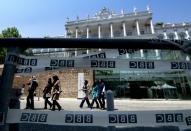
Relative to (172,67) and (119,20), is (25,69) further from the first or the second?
(119,20)

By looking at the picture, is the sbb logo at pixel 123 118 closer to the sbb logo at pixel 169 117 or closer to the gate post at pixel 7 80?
the sbb logo at pixel 169 117

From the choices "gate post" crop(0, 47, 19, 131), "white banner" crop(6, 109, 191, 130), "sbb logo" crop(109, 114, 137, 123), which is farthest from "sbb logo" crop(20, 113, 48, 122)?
"sbb logo" crop(109, 114, 137, 123)

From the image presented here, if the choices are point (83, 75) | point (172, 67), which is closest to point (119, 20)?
point (83, 75)

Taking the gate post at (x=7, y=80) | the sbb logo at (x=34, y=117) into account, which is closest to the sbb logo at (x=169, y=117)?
the sbb logo at (x=34, y=117)

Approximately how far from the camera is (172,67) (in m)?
3.51

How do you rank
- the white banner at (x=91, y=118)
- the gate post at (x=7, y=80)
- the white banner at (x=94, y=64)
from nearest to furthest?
1. the gate post at (x=7, y=80)
2. the white banner at (x=91, y=118)
3. the white banner at (x=94, y=64)

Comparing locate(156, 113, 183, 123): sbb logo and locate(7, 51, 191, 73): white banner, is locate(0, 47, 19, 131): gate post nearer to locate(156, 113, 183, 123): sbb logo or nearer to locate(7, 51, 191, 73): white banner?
locate(7, 51, 191, 73): white banner

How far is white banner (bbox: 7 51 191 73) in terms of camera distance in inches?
132

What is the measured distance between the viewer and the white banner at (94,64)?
3.35 metres

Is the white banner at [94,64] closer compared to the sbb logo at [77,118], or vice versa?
the sbb logo at [77,118]

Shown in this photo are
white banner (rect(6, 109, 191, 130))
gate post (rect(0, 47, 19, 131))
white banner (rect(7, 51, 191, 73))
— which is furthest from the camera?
white banner (rect(7, 51, 191, 73))

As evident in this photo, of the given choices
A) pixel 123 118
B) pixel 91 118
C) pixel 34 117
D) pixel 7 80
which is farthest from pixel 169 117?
pixel 7 80

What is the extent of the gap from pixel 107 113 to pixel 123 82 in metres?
22.7

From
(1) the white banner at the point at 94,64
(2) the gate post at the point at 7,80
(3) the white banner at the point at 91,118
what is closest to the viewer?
(2) the gate post at the point at 7,80
